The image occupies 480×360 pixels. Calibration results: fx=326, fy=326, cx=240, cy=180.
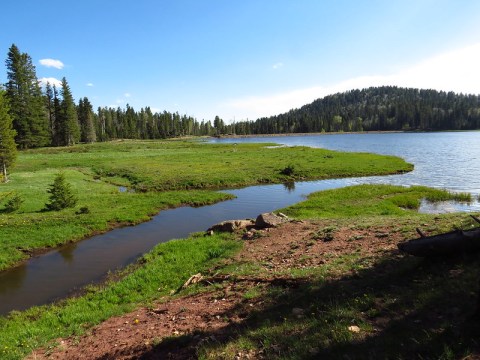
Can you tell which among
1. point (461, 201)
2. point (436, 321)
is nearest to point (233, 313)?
point (436, 321)

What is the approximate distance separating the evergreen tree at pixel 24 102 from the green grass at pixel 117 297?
86.7 metres

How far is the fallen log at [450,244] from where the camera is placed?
9.44 m

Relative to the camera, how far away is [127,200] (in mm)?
35094

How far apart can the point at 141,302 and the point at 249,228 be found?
962cm

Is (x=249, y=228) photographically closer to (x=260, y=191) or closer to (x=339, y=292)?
(x=339, y=292)

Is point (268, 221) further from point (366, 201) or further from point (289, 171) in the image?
point (289, 171)

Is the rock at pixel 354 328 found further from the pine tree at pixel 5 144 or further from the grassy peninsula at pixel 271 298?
the pine tree at pixel 5 144

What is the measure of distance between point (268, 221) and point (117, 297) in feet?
34.1

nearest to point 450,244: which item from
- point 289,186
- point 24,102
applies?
point 289,186

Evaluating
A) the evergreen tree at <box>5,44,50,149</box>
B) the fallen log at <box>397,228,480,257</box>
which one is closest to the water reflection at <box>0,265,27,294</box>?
the fallen log at <box>397,228,480,257</box>

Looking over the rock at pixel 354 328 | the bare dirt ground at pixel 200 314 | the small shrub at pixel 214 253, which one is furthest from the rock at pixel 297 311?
the small shrub at pixel 214 253

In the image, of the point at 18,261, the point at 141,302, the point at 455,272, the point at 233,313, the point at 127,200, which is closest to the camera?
the point at 455,272

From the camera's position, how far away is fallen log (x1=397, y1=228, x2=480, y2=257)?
9438mm

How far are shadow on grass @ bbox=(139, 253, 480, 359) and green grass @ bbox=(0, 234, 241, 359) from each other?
492cm
